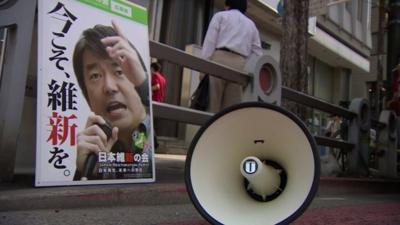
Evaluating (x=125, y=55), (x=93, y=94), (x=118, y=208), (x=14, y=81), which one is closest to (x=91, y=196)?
(x=118, y=208)

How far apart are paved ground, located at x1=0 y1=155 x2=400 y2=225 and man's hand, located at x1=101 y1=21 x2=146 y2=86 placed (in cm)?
89

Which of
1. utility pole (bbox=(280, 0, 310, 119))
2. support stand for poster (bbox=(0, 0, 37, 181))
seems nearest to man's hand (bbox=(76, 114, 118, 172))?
support stand for poster (bbox=(0, 0, 37, 181))

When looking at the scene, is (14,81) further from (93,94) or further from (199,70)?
(199,70)

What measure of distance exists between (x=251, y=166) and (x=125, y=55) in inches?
75.4

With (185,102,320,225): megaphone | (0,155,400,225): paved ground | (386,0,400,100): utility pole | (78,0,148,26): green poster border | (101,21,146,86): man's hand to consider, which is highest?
(386,0,400,100): utility pole

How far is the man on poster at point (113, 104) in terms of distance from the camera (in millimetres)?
3809

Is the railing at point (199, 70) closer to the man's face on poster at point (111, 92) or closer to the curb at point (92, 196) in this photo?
the man's face on poster at point (111, 92)

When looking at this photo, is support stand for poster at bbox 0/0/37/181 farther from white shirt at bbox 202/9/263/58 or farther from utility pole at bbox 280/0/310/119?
utility pole at bbox 280/0/310/119

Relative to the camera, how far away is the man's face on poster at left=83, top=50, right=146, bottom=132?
3900 mm

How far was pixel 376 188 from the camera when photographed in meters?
7.31

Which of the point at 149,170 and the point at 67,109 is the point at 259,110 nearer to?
the point at 67,109

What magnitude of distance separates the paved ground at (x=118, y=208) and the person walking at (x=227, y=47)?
4.26ft

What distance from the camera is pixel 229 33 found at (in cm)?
571

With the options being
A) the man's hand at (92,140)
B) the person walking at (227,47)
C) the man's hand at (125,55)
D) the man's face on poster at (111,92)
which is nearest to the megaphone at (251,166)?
the man's hand at (92,140)
